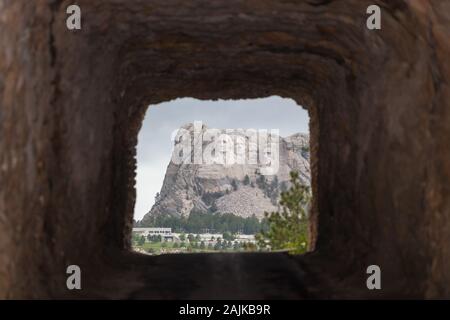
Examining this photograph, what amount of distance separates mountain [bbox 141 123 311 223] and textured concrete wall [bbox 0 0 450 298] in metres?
102

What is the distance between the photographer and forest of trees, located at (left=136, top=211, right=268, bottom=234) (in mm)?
105000

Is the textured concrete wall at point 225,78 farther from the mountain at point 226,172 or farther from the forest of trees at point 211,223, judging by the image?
the mountain at point 226,172

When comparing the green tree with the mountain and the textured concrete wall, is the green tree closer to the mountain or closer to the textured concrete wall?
the textured concrete wall

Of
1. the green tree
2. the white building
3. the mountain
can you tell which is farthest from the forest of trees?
the green tree

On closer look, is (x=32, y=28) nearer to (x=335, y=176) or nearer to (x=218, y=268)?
(x=218, y=268)

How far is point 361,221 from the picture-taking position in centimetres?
651

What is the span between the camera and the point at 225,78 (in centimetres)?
920

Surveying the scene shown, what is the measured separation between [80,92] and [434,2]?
3429 millimetres

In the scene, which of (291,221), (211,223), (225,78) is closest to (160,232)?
(211,223)

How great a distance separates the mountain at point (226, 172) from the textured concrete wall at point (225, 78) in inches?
4009

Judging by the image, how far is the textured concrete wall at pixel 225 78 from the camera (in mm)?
4242

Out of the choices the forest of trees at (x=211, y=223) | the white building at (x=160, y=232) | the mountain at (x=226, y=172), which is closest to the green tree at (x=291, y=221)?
the white building at (x=160, y=232)

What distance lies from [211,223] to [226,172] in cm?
1268
